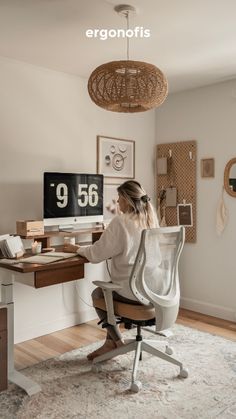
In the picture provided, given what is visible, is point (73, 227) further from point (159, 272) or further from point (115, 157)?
point (159, 272)

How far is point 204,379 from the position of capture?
8.32 ft

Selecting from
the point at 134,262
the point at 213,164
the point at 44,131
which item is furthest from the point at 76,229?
the point at 213,164

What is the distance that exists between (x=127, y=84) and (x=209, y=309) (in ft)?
8.37

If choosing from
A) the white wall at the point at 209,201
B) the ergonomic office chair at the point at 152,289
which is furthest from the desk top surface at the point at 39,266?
the white wall at the point at 209,201

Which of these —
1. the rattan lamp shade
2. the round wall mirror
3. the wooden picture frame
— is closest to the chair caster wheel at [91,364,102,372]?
the rattan lamp shade

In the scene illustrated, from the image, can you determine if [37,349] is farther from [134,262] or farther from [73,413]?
[134,262]

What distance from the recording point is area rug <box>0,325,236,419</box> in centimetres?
217

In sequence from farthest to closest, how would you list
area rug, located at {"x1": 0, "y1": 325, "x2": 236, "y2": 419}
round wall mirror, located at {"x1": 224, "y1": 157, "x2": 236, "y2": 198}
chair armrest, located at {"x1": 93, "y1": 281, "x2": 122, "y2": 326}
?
round wall mirror, located at {"x1": 224, "y1": 157, "x2": 236, "y2": 198} < chair armrest, located at {"x1": 93, "y1": 281, "x2": 122, "y2": 326} < area rug, located at {"x1": 0, "y1": 325, "x2": 236, "y2": 419}

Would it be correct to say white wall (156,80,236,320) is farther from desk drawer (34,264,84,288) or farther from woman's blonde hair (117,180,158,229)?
desk drawer (34,264,84,288)

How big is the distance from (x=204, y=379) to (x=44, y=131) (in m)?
2.32

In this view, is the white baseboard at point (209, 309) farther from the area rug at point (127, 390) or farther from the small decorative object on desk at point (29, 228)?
the small decorative object on desk at point (29, 228)

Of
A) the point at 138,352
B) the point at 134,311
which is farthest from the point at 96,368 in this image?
the point at 134,311

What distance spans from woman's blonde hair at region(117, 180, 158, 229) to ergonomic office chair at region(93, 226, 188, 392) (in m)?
0.20

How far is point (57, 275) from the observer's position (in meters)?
2.51
